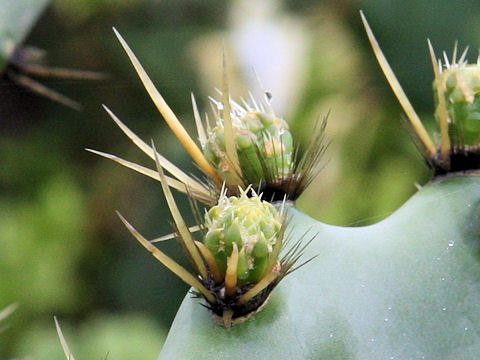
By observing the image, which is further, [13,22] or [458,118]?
[13,22]

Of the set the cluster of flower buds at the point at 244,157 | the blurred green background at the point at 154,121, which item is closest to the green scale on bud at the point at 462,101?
the cluster of flower buds at the point at 244,157

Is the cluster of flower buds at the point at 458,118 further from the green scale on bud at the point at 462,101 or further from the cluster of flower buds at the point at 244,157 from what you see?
the cluster of flower buds at the point at 244,157

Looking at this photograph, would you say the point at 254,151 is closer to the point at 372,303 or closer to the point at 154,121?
the point at 372,303

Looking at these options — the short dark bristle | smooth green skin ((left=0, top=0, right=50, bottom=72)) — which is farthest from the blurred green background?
the short dark bristle

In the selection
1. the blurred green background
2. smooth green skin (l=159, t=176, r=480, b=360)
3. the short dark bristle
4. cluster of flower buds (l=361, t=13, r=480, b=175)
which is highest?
cluster of flower buds (l=361, t=13, r=480, b=175)

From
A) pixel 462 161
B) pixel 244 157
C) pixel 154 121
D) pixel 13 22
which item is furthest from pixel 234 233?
pixel 154 121

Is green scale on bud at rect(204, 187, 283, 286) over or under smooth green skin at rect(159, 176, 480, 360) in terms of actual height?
over

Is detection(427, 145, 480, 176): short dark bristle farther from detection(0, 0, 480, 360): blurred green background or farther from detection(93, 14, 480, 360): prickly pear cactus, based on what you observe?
detection(0, 0, 480, 360): blurred green background
